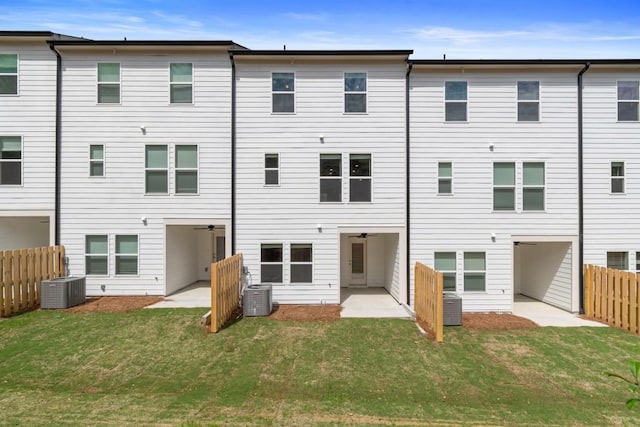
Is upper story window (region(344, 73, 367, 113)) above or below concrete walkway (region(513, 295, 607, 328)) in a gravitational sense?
above

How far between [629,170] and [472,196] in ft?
18.3

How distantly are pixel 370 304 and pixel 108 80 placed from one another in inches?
488

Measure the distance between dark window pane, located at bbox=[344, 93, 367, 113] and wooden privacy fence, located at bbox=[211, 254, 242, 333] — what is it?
6.52 meters

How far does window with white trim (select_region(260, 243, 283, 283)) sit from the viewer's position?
12516mm

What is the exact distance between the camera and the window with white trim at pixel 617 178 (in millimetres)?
12461

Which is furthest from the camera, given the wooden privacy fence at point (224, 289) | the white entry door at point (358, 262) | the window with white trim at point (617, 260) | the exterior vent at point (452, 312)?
the white entry door at point (358, 262)

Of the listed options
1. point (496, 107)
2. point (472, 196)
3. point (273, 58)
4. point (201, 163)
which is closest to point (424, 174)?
point (472, 196)

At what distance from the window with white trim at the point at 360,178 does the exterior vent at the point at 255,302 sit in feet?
14.7

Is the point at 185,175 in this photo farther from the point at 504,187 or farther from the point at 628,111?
the point at 628,111

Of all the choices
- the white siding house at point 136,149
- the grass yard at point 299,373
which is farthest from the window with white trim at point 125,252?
Result: the grass yard at point 299,373

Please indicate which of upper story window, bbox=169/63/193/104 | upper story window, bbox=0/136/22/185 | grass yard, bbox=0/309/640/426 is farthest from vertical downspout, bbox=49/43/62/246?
upper story window, bbox=169/63/193/104

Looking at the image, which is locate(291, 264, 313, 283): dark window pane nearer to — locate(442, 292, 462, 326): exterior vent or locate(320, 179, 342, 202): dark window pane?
locate(320, 179, 342, 202): dark window pane

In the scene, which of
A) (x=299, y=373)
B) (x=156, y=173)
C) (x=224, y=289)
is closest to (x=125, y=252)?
(x=156, y=173)

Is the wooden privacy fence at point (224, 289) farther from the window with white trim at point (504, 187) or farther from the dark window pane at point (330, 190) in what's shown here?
the window with white trim at point (504, 187)
